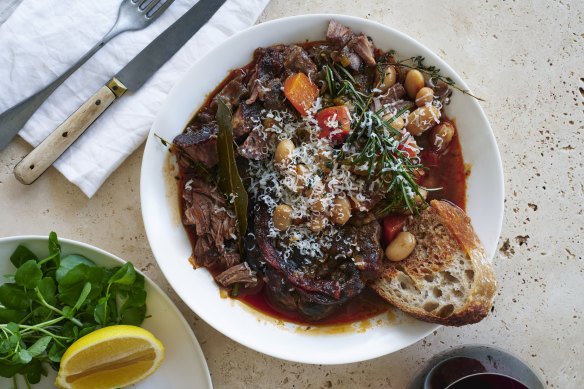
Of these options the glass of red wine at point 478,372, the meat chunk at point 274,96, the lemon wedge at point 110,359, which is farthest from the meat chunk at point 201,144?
the glass of red wine at point 478,372

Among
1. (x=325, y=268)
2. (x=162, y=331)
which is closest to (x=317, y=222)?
(x=325, y=268)

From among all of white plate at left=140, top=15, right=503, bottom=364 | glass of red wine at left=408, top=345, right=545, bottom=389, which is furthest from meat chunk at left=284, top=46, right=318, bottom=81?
glass of red wine at left=408, top=345, right=545, bottom=389

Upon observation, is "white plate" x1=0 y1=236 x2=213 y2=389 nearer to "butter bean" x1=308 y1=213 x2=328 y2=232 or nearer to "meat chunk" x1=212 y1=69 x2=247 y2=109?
"butter bean" x1=308 y1=213 x2=328 y2=232

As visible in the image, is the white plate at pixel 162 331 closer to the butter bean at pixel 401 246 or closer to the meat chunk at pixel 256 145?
the meat chunk at pixel 256 145

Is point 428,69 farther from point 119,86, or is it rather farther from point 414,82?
point 119,86

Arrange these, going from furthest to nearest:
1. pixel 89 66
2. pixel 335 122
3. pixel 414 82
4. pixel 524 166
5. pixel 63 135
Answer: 1. pixel 524 166
2. pixel 89 66
3. pixel 63 135
4. pixel 414 82
5. pixel 335 122
